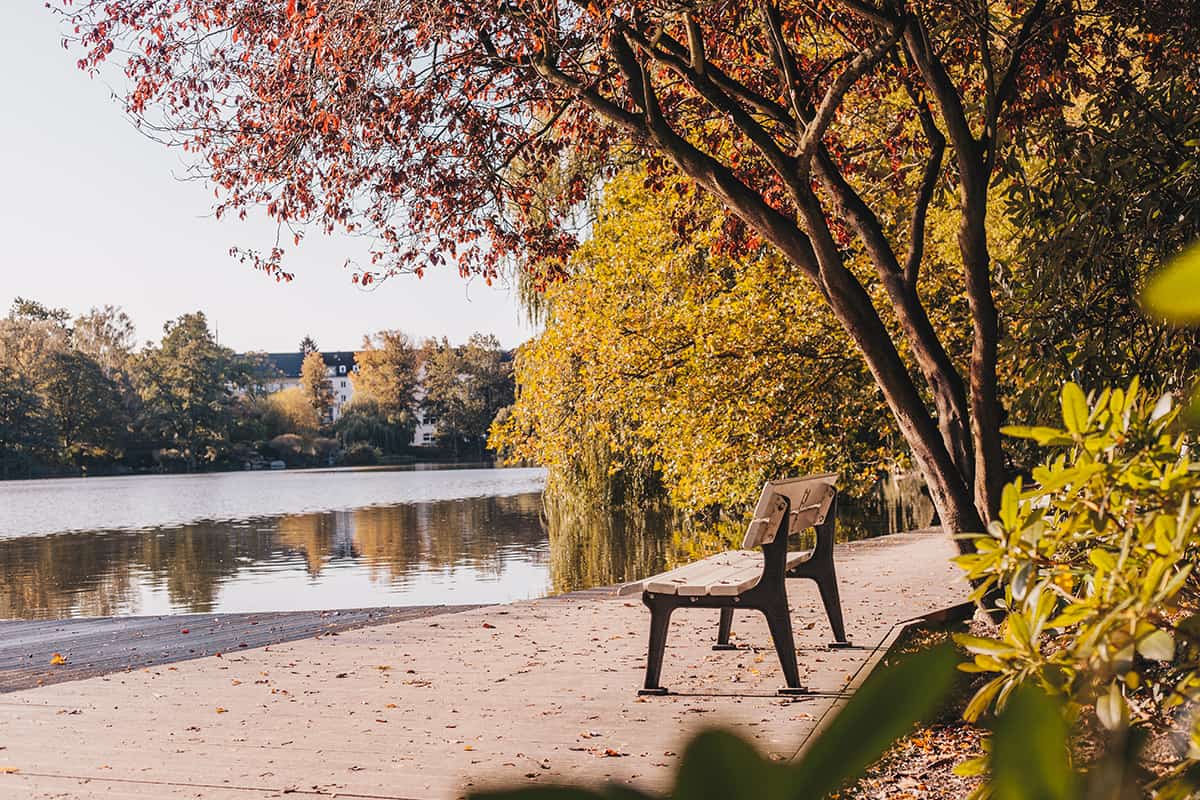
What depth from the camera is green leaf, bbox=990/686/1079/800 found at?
28cm

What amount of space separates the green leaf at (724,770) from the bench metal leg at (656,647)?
5.64 m

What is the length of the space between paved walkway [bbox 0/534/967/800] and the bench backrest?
766 mm

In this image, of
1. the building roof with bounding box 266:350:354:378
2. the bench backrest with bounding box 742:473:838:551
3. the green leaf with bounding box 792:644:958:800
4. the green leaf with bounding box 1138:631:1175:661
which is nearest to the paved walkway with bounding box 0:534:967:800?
the bench backrest with bounding box 742:473:838:551

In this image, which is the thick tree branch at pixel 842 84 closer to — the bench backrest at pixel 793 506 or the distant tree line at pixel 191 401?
the bench backrest at pixel 793 506

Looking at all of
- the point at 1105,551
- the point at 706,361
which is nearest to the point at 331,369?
the point at 706,361

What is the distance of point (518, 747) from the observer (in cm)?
496

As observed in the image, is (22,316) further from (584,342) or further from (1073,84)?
(1073,84)

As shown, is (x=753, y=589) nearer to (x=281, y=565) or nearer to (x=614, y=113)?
(x=614, y=113)

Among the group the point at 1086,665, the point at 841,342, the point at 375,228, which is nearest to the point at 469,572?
the point at 841,342

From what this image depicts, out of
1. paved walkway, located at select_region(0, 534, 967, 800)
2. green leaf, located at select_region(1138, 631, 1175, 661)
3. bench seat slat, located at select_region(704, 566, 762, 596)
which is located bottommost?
paved walkway, located at select_region(0, 534, 967, 800)

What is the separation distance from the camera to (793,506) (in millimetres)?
6492

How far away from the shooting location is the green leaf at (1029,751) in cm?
28

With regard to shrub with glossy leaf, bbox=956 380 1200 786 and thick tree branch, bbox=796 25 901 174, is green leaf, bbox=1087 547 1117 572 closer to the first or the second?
shrub with glossy leaf, bbox=956 380 1200 786

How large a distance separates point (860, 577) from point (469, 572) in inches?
304
